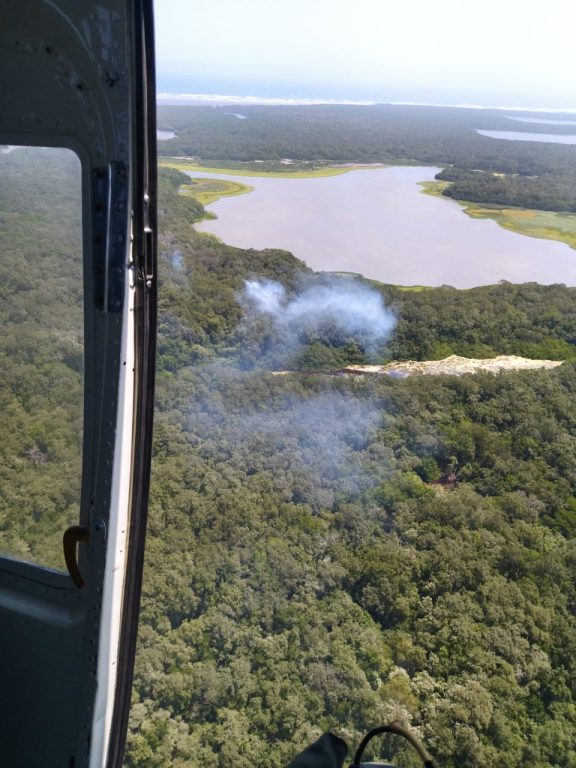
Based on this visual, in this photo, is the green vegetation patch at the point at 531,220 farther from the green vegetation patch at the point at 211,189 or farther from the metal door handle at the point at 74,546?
the metal door handle at the point at 74,546

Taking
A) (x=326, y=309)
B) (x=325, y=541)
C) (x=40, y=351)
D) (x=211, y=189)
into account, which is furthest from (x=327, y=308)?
(x=40, y=351)

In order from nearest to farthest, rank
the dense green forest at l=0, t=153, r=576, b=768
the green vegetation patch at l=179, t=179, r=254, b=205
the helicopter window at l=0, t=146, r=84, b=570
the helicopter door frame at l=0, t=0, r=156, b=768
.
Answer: the helicopter door frame at l=0, t=0, r=156, b=768
the helicopter window at l=0, t=146, r=84, b=570
the dense green forest at l=0, t=153, r=576, b=768
the green vegetation patch at l=179, t=179, r=254, b=205

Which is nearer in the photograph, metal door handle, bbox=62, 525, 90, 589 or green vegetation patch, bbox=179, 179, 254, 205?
metal door handle, bbox=62, 525, 90, 589

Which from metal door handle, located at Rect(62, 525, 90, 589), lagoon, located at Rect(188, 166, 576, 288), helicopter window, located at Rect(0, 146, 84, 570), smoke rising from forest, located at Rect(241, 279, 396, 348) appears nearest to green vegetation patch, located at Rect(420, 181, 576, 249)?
lagoon, located at Rect(188, 166, 576, 288)

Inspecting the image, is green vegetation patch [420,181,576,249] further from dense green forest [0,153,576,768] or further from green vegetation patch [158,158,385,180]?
dense green forest [0,153,576,768]

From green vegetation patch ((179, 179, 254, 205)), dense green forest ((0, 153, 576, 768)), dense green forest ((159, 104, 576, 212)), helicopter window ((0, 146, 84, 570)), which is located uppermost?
dense green forest ((159, 104, 576, 212))

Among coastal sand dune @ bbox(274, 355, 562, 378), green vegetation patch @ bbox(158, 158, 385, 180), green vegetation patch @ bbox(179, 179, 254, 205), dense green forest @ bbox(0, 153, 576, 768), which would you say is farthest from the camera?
green vegetation patch @ bbox(158, 158, 385, 180)

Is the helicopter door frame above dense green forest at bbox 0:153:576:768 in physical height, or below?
above
